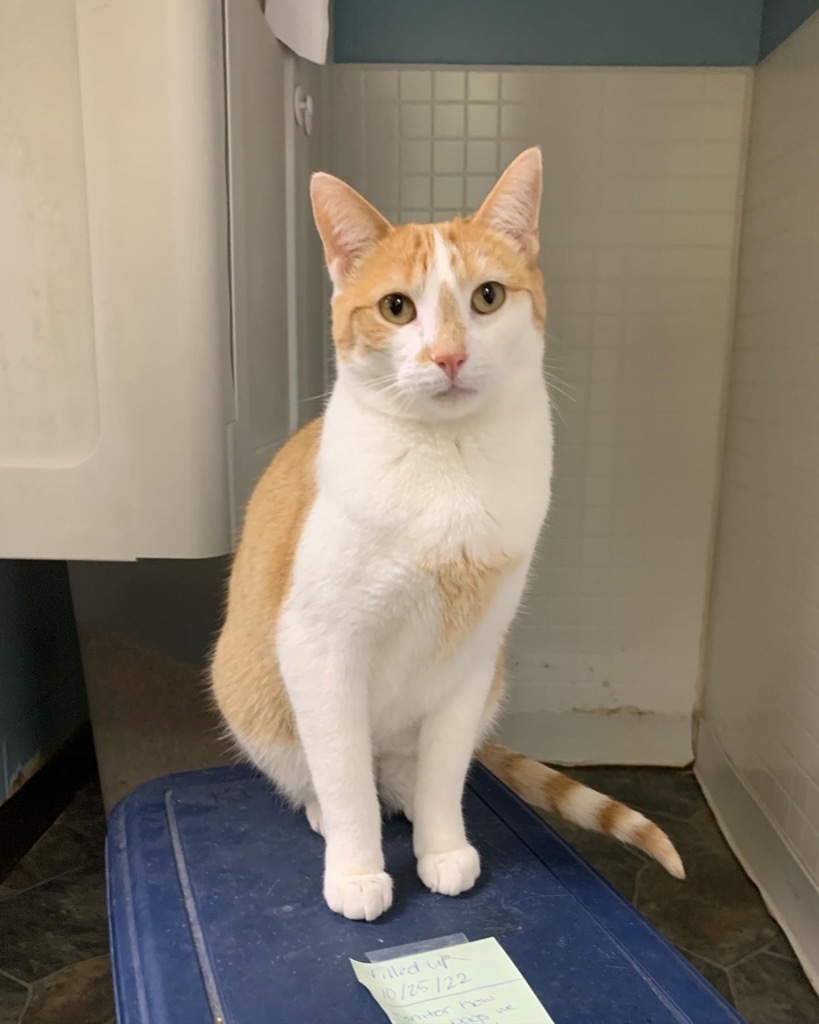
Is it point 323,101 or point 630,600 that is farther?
point 630,600

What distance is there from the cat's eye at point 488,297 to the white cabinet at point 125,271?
36 cm

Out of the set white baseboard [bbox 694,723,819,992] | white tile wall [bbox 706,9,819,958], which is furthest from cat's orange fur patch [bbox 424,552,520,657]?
white baseboard [bbox 694,723,819,992]

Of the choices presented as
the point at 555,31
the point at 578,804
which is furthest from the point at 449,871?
the point at 555,31

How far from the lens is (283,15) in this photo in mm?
1131

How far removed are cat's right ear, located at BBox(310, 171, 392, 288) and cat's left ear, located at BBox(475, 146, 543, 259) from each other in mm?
108

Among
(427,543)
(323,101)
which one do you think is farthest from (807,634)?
(323,101)

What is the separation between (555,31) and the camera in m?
1.48

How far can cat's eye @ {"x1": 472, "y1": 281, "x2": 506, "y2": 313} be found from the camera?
2.50ft

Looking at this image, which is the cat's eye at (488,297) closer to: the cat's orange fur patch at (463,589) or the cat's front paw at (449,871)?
the cat's orange fur patch at (463,589)

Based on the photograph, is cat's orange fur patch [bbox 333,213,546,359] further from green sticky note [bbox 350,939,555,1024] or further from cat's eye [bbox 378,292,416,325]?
green sticky note [bbox 350,939,555,1024]

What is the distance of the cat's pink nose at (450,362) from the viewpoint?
0.69m

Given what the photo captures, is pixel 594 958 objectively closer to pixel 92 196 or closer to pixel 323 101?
pixel 92 196

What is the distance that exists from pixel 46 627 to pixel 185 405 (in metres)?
0.77

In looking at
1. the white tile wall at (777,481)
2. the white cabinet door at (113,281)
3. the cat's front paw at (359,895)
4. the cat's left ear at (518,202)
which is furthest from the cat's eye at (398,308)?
the white tile wall at (777,481)
